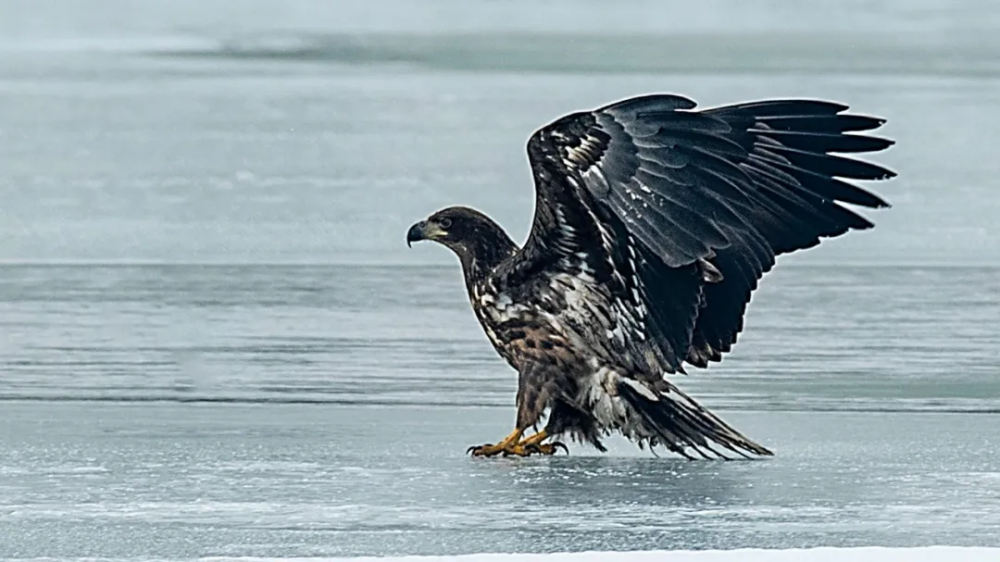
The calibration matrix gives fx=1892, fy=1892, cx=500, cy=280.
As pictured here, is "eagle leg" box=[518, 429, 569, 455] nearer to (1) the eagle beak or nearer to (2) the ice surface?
(1) the eagle beak

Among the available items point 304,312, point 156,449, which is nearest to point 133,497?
point 156,449

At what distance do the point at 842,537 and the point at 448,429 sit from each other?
5.60 feet

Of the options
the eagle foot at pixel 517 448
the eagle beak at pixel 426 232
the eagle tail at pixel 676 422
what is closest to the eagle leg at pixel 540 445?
the eagle foot at pixel 517 448

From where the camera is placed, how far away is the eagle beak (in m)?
4.96

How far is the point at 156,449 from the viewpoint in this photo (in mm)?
4852

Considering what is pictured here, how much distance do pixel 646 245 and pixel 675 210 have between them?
0.11m

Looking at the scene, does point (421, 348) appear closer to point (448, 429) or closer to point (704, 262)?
point (448, 429)

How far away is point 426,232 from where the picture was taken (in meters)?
4.98

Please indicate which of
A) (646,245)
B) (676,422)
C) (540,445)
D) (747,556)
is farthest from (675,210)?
(747,556)

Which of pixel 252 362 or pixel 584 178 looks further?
pixel 252 362

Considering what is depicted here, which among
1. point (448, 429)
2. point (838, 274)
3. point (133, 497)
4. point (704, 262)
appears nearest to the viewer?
point (133, 497)

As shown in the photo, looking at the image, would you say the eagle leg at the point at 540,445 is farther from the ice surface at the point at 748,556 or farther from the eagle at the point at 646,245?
the ice surface at the point at 748,556

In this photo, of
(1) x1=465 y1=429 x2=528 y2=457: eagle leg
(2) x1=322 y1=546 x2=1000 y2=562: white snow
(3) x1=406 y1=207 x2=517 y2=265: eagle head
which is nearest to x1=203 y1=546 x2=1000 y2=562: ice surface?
(2) x1=322 y1=546 x2=1000 y2=562: white snow

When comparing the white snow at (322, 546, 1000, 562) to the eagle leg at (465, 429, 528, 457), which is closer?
the white snow at (322, 546, 1000, 562)
